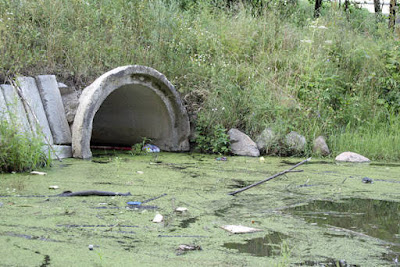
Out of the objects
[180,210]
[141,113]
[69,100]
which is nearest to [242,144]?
[141,113]

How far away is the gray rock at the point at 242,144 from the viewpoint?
21.9ft

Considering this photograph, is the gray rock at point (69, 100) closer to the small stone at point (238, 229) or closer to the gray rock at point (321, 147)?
the gray rock at point (321, 147)

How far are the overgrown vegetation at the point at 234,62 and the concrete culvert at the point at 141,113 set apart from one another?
0.37 m

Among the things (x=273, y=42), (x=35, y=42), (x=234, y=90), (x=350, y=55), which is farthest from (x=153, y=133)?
(x=350, y=55)

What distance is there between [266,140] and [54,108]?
2711 millimetres

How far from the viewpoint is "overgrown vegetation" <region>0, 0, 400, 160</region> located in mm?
6859

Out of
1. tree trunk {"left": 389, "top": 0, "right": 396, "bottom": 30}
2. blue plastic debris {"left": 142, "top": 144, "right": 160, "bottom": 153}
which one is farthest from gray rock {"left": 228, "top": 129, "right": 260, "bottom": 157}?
tree trunk {"left": 389, "top": 0, "right": 396, "bottom": 30}

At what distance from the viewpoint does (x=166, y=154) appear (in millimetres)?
6609

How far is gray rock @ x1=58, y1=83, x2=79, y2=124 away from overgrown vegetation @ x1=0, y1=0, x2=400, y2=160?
1.25 ft

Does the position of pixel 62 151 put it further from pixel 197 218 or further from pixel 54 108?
pixel 197 218

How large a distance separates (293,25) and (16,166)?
579 cm

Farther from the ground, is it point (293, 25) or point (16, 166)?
point (293, 25)

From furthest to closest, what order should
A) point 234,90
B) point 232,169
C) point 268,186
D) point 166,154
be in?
point 234,90
point 166,154
point 232,169
point 268,186

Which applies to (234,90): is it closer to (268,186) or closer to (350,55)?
(350,55)
